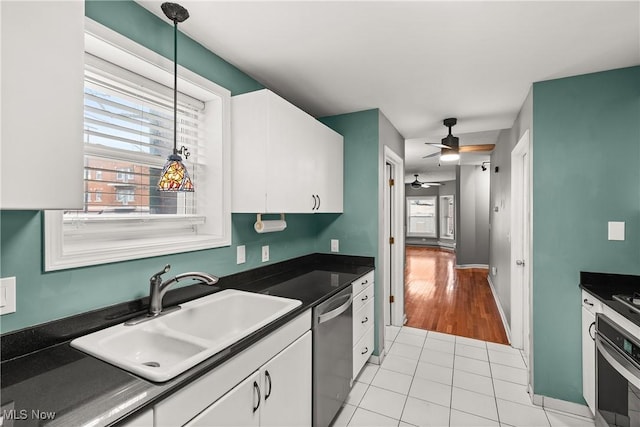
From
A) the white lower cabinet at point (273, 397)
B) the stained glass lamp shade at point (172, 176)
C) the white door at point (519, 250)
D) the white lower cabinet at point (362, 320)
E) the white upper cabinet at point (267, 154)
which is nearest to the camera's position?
the white lower cabinet at point (273, 397)

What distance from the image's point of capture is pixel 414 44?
174cm

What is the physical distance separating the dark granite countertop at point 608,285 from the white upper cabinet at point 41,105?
2.64 metres

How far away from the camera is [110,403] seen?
0.80 meters

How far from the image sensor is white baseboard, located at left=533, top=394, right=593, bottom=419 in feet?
6.81

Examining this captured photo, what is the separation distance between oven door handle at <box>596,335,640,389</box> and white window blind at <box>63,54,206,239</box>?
96.7 inches

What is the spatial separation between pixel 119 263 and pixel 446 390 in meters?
2.51

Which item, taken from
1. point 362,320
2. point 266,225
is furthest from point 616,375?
point 266,225

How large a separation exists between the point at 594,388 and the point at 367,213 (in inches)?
77.5

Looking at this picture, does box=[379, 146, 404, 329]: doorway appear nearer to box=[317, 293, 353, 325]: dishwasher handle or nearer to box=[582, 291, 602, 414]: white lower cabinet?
box=[317, 293, 353, 325]: dishwasher handle

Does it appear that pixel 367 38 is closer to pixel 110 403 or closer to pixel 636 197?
pixel 110 403

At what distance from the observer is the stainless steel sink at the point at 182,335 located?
101cm

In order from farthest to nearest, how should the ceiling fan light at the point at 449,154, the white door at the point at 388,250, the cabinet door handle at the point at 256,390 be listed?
the white door at the point at 388,250 → the ceiling fan light at the point at 449,154 → the cabinet door handle at the point at 256,390

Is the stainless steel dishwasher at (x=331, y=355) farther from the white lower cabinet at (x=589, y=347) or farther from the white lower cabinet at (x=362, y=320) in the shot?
the white lower cabinet at (x=589, y=347)

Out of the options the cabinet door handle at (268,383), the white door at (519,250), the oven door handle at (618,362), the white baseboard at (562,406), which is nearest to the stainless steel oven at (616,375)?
the oven door handle at (618,362)
